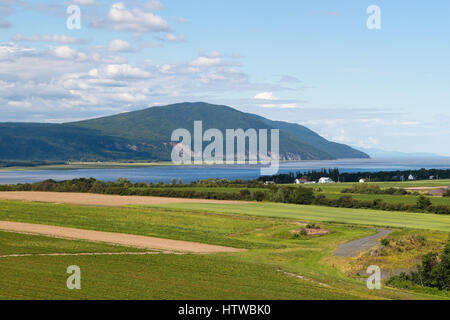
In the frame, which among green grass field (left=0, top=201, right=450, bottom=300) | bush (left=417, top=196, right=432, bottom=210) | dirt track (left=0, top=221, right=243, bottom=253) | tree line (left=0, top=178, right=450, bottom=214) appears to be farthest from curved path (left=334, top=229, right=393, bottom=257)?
tree line (left=0, top=178, right=450, bottom=214)

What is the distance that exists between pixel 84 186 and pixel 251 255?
76593mm

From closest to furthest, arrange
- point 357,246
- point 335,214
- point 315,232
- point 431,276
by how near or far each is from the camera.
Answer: point 431,276 < point 357,246 < point 315,232 < point 335,214

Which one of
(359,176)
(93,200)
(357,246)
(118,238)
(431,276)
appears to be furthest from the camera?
(359,176)

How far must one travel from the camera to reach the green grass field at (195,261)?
1063 inches

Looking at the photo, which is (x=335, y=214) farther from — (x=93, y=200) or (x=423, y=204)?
(x=93, y=200)

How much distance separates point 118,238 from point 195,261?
549 inches

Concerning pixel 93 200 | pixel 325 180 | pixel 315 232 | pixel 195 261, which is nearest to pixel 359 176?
pixel 325 180

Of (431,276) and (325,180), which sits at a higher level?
(325,180)

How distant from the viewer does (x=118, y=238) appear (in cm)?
4950

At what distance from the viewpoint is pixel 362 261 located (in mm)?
43219

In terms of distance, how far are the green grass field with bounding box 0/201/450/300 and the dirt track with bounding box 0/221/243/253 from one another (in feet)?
8.04
